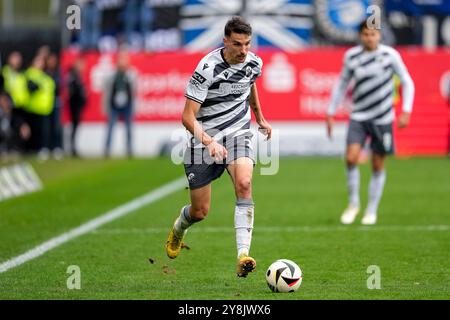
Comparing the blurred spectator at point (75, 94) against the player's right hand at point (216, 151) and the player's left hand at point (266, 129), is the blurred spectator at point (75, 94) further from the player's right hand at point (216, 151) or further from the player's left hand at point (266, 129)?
the player's right hand at point (216, 151)

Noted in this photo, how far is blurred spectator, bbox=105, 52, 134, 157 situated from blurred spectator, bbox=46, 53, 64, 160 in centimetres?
152

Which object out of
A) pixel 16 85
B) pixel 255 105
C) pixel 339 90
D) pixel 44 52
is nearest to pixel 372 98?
pixel 339 90

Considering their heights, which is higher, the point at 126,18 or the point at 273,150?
the point at 126,18

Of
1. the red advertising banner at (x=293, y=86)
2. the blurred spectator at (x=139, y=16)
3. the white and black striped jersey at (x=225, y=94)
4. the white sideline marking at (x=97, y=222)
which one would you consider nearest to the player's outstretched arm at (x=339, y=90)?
the white sideline marking at (x=97, y=222)

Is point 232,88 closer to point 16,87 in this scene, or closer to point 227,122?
point 227,122

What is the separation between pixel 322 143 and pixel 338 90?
459 inches

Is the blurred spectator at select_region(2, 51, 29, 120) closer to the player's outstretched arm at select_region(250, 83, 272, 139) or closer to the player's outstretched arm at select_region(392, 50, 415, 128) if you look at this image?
the player's outstretched arm at select_region(392, 50, 415, 128)

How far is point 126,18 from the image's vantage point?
87.0 ft

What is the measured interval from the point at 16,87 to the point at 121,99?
3.02 m

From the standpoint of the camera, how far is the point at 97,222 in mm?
14031

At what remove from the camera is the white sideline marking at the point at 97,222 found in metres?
10.8
